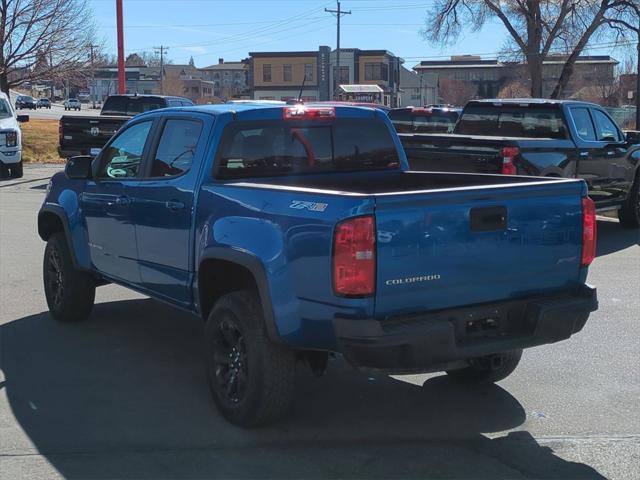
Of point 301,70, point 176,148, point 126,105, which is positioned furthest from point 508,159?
point 301,70

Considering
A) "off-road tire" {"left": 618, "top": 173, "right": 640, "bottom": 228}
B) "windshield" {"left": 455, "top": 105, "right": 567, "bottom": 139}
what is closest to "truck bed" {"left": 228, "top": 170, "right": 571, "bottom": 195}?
"windshield" {"left": 455, "top": 105, "right": 567, "bottom": 139}

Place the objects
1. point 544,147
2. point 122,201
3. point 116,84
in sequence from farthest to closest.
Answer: point 116,84, point 544,147, point 122,201

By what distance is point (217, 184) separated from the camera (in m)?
4.91

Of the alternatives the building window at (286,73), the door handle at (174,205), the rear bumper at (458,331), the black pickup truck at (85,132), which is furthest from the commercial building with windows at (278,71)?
the rear bumper at (458,331)

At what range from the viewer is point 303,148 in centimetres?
549

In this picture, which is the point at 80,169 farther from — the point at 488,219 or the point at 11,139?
the point at 11,139

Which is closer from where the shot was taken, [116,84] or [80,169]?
[80,169]

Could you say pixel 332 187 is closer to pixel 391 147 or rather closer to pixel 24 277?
pixel 391 147

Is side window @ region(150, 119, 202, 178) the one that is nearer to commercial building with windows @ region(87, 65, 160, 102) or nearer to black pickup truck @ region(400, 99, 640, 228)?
A: black pickup truck @ region(400, 99, 640, 228)

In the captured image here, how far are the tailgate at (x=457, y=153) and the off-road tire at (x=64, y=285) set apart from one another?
5.11m

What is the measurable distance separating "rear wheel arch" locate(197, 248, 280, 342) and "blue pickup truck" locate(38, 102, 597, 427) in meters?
0.01

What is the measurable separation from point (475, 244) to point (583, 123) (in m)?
8.34

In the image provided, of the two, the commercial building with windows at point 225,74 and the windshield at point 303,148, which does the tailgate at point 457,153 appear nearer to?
the windshield at point 303,148

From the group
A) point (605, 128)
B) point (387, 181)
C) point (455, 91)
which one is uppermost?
point (455, 91)
